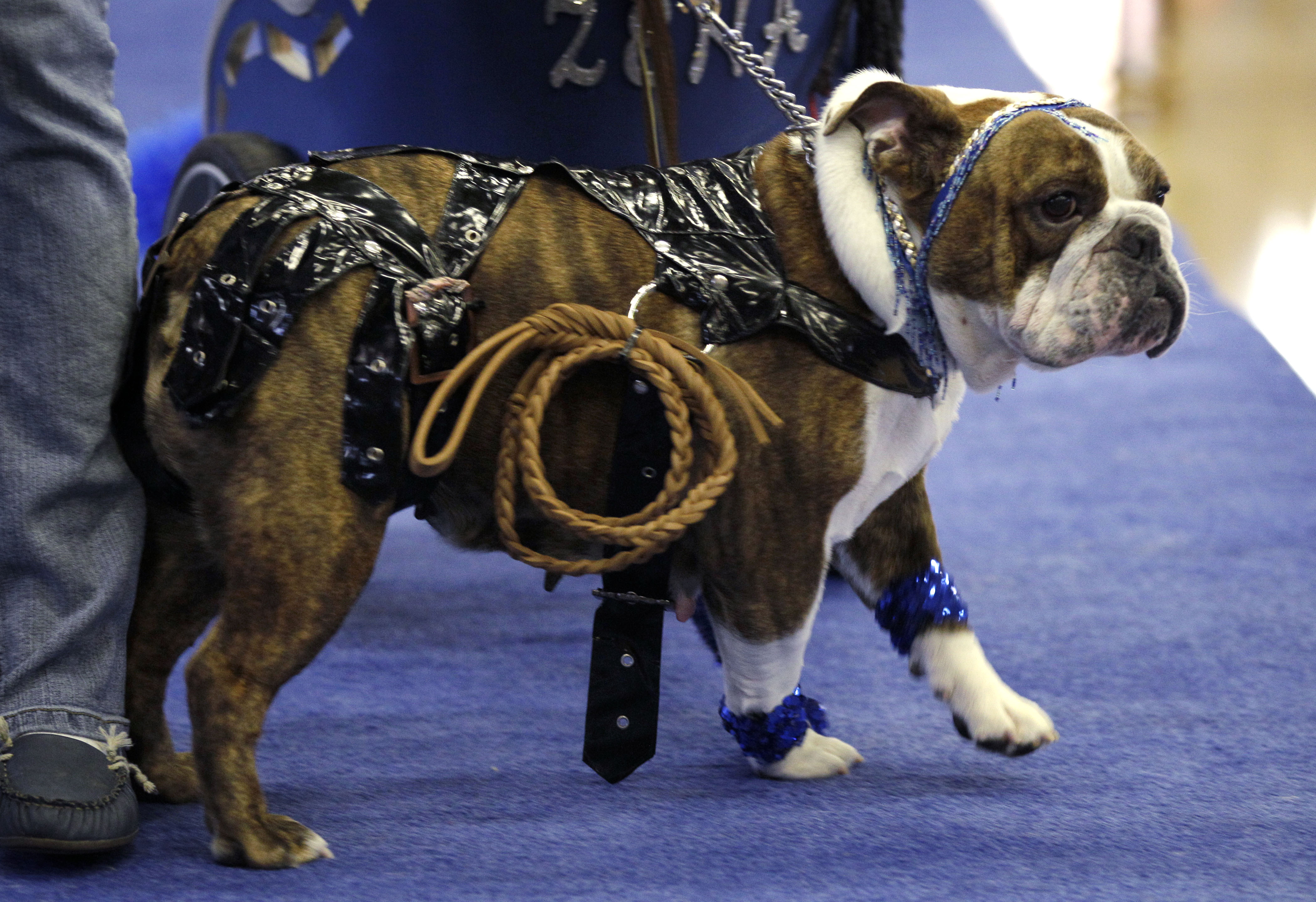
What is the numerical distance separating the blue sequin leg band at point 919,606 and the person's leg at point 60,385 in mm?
860

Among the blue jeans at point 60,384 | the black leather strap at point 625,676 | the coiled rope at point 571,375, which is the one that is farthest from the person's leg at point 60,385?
the black leather strap at point 625,676

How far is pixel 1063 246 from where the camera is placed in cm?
141

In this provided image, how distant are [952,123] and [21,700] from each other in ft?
3.66

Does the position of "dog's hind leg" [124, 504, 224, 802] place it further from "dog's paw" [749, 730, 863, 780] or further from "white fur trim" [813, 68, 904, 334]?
"white fur trim" [813, 68, 904, 334]

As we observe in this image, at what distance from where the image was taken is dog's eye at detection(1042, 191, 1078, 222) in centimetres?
140

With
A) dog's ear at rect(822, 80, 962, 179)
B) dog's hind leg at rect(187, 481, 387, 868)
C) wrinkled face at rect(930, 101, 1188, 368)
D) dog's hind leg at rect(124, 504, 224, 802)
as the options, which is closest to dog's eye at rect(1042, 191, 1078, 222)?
wrinkled face at rect(930, 101, 1188, 368)

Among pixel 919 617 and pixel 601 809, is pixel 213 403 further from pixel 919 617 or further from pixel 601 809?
pixel 919 617

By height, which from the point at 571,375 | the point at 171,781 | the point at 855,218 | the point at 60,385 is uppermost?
the point at 855,218

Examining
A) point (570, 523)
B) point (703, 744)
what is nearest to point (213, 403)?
point (570, 523)

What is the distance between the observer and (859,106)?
1.43 metres

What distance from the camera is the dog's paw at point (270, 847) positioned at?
53.6 inches

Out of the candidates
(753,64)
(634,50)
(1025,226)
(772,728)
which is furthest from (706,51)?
(772,728)

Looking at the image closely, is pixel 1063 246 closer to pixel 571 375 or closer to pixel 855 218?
pixel 855 218

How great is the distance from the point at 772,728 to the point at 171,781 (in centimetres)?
68
